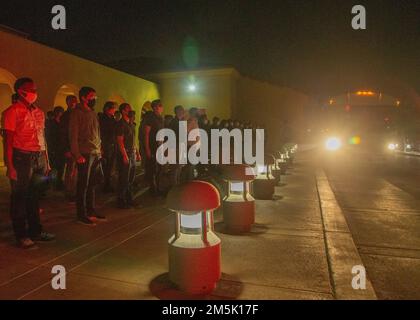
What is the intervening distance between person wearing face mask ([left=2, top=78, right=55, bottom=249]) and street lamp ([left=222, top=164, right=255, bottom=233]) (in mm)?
2647

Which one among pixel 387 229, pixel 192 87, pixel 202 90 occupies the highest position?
pixel 192 87

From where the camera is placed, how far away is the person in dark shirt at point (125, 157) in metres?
6.39

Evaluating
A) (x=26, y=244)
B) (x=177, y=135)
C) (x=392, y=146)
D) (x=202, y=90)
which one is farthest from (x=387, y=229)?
(x=392, y=146)

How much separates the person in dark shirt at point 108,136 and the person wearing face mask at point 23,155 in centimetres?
198

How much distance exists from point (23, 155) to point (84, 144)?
103 centimetres

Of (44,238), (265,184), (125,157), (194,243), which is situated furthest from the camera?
(265,184)

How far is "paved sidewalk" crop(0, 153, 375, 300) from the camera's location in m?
3.37

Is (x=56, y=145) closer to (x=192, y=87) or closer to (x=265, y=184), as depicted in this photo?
(x=265, y=184)

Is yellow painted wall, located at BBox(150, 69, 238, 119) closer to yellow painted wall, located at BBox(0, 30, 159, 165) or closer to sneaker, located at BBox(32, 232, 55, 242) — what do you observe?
yellow painted wall, located at BBox(0, 30, 159, 165)

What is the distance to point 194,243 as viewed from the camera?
3.37m
